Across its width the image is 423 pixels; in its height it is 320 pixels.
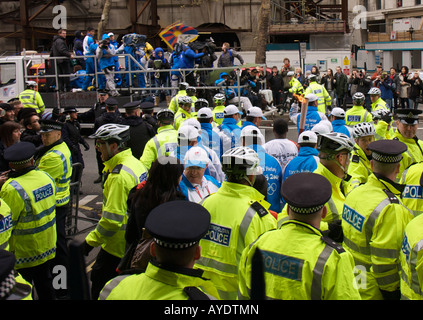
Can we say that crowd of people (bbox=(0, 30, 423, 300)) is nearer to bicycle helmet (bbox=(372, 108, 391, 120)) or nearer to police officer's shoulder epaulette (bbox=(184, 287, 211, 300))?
police officer's shoulder epaulette (bbox=(184, 287, 211, 300))

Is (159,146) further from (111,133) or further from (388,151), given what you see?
(388,151)

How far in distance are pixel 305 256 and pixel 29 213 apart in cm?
304

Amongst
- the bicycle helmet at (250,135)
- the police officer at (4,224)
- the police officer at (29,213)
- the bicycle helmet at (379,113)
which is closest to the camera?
the police officer at (4,224)

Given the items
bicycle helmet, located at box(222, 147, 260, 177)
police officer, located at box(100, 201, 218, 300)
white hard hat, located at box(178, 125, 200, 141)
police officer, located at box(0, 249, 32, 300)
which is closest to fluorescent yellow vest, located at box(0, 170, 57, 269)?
white hard hat, located at box(178, 125, 200, 141)

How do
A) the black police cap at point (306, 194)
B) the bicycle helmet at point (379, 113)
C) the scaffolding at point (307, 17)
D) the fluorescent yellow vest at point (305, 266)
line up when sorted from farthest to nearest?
the scaffolding at point (307, 17) < the bicycle helmet at point (379, 113) < the black police cap at point (306, 194) < the fluorescent yellow vest at point (305, 266)

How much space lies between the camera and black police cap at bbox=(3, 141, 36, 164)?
4.77m

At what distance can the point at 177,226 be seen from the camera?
242 cm

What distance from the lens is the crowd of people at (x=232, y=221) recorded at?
250cm

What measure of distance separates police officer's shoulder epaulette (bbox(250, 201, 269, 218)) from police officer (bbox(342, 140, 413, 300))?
63cm

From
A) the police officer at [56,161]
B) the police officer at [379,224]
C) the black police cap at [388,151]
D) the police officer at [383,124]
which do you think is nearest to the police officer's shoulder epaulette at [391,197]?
the police officer at [379,224]

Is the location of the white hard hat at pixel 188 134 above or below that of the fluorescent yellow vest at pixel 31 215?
above

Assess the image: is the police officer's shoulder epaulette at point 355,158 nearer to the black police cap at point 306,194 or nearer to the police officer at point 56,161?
the black police cap at point 306,194
